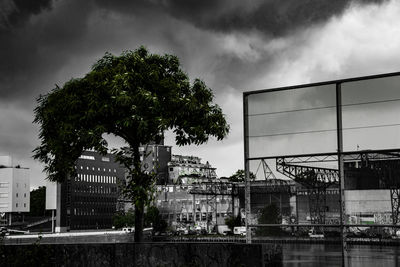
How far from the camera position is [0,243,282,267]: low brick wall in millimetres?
14539

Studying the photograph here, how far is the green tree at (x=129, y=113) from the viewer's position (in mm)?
24688

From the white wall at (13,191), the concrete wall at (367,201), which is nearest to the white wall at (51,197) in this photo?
the white wall at (13,191)

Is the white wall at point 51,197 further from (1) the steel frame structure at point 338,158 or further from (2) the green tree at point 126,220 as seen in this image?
(1) the steel frame structure at point 338,158

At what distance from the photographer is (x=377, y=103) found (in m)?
15.9

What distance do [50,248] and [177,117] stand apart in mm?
10571

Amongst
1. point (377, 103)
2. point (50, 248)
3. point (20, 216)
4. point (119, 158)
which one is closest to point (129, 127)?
point (119, 158)

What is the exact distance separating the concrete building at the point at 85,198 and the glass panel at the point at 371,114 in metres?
162

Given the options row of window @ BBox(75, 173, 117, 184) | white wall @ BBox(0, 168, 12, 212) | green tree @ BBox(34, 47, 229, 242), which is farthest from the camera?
row of window @ BBox(75, 173, 117, 184)

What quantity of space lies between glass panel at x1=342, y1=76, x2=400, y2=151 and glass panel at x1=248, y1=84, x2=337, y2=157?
1.41 ft

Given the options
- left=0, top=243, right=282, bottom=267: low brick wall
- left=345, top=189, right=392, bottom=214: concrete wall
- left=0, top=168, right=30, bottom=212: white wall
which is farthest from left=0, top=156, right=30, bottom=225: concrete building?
left=345, top=189, right=392, bottom=214: concrete wall

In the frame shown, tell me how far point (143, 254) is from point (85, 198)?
175 meters

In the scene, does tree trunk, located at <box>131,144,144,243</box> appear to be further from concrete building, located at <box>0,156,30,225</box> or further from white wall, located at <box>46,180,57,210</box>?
concrete building, located at <box>0,156,30,225</box>

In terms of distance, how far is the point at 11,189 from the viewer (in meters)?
171

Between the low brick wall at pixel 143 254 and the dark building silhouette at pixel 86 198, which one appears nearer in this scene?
the low brick wall at pixel 143 254
